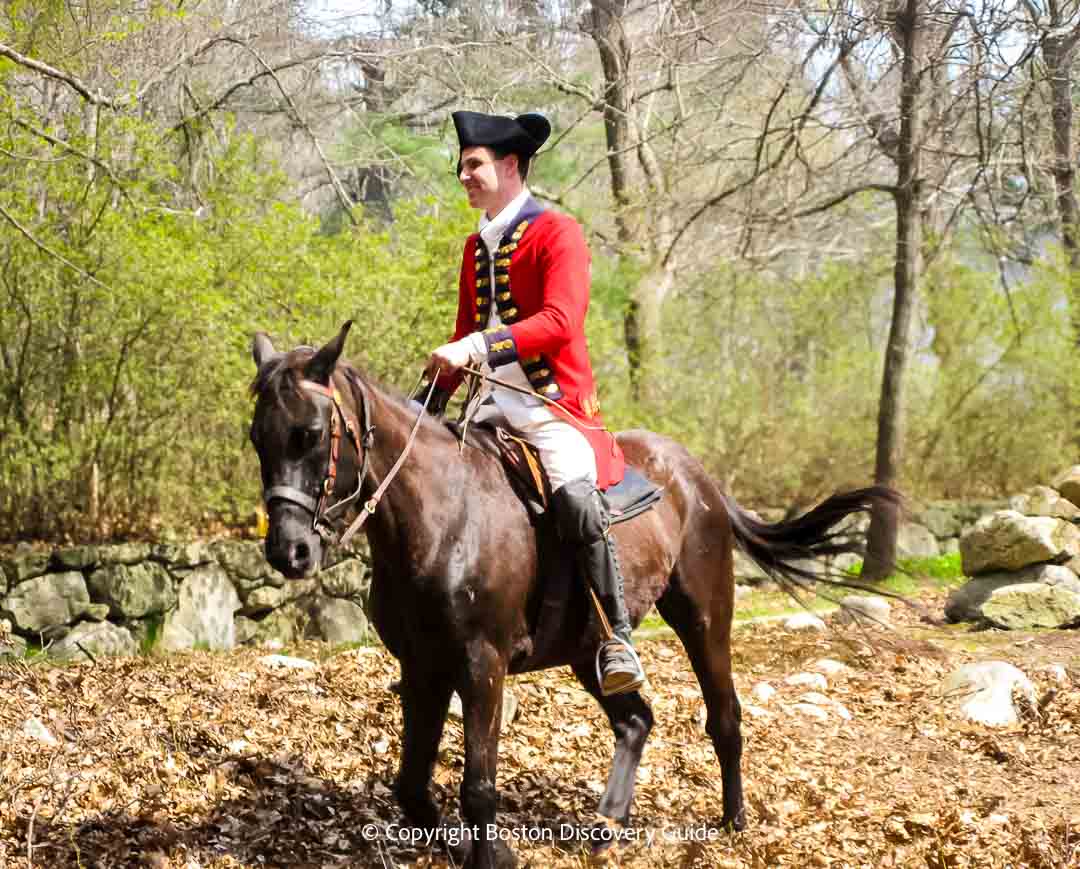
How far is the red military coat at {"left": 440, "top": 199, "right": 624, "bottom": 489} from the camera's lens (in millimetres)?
4395

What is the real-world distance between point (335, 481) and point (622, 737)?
6.92 feet

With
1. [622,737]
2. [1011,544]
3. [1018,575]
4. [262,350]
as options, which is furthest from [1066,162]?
[262,350]

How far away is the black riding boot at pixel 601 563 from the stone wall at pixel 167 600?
213 inches

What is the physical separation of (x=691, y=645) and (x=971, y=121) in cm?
1073

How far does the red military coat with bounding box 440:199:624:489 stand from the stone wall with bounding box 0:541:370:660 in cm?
535

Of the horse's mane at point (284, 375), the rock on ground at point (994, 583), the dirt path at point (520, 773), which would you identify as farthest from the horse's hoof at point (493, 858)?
the rock on ground at point (994, 583)

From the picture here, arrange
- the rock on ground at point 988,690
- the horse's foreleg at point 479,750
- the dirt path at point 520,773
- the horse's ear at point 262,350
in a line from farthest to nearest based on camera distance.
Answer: the rock on ground at point 988,690, the dirt path at point 520,773, the horse's foreleg at point 479,750, the horse's ear at point 262,350

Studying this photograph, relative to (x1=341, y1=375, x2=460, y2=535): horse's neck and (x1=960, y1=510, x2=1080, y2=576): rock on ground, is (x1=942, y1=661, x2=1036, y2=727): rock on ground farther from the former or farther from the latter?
(x1=341, y1=375, x2=460, y2=535): horse's neck

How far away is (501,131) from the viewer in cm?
456

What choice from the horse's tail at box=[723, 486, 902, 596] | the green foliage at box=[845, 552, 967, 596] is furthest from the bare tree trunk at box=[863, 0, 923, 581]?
the horse's tail at box=[723, 486, 902, 596]

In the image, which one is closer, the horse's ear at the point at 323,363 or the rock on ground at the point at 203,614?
the horse's ear at the point at 323,363

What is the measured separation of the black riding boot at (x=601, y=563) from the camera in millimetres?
4516

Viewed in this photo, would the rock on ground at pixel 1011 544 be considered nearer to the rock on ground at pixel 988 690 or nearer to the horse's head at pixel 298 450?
the rock on ground at pixel 988 690

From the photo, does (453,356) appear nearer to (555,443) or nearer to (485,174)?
(555,443)
